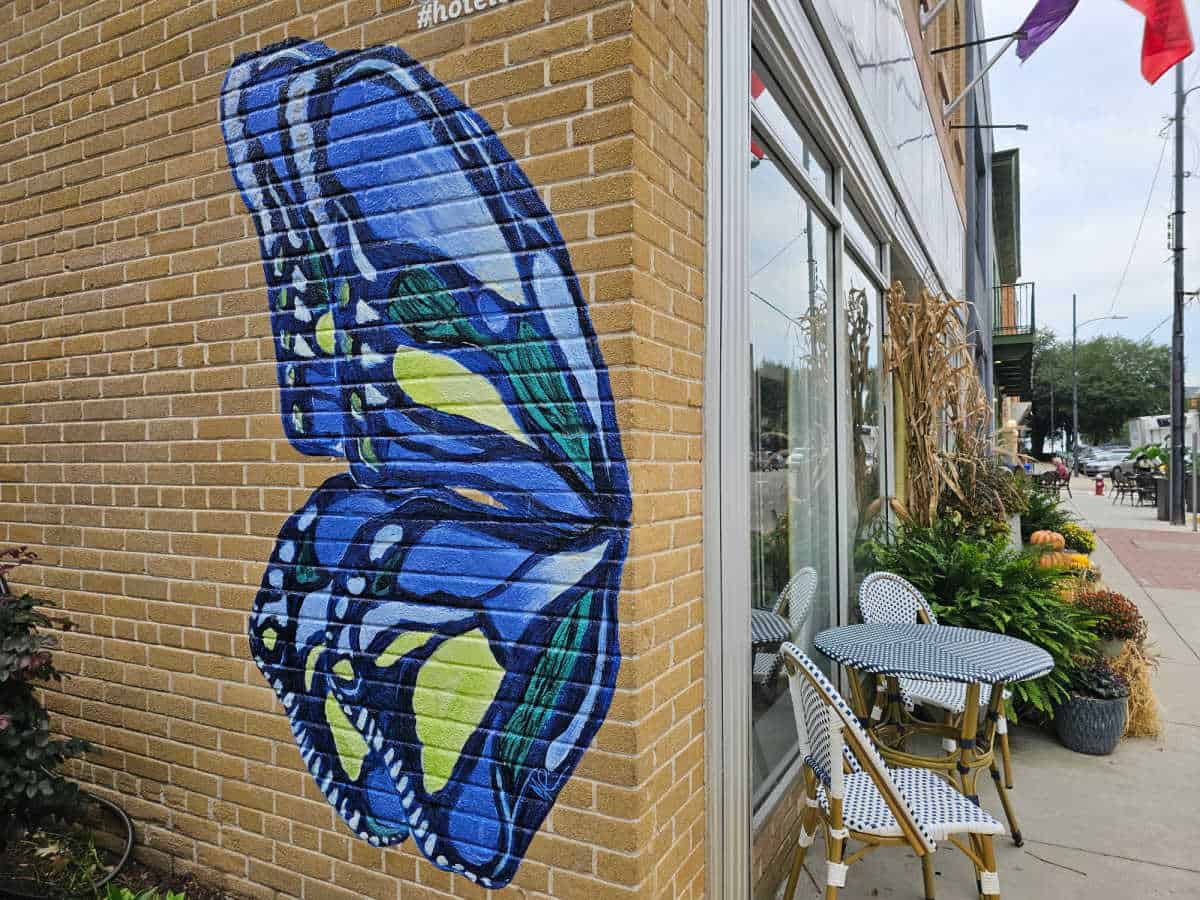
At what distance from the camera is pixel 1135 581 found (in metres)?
10.5

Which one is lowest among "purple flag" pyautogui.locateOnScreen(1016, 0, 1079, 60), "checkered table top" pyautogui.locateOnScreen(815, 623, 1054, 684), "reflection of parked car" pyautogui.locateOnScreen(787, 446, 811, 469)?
"checkered table top" pyautogui.locateOnScreen(815, 623, 1054, 684)

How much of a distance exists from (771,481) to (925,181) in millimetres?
5781

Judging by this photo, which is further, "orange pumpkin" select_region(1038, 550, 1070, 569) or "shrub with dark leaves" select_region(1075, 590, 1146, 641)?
"orange pumpkin" select_region(1038, 550, 1070, 569)

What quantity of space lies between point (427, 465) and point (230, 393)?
0.94 m

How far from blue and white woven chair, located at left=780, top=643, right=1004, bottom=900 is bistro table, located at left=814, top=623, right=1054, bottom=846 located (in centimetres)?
38

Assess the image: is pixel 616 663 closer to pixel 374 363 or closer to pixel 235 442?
pixel 374 363

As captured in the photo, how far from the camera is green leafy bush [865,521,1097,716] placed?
464 centimetres

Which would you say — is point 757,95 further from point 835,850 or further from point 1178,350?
point 1178,350

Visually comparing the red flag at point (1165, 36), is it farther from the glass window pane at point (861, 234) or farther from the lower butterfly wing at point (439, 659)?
the lower butterfly wing at point (439, 659)

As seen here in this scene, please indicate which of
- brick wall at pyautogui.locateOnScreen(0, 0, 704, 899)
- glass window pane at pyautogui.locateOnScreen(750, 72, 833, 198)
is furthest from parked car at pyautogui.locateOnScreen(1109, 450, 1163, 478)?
brick wall at pyautogui.locateOnScreen(0, 0, 704, 899)

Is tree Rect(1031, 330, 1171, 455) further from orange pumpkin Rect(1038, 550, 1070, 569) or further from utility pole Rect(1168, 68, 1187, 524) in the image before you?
orange pumpkin Rect(1038, 550, 1070, 569)

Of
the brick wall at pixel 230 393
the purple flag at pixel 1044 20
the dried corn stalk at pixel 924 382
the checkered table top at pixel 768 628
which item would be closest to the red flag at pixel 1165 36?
the purple flag at pixel 1044 20

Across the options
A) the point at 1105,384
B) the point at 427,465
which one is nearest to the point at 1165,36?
the point at 427,465

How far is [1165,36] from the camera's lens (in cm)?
642
